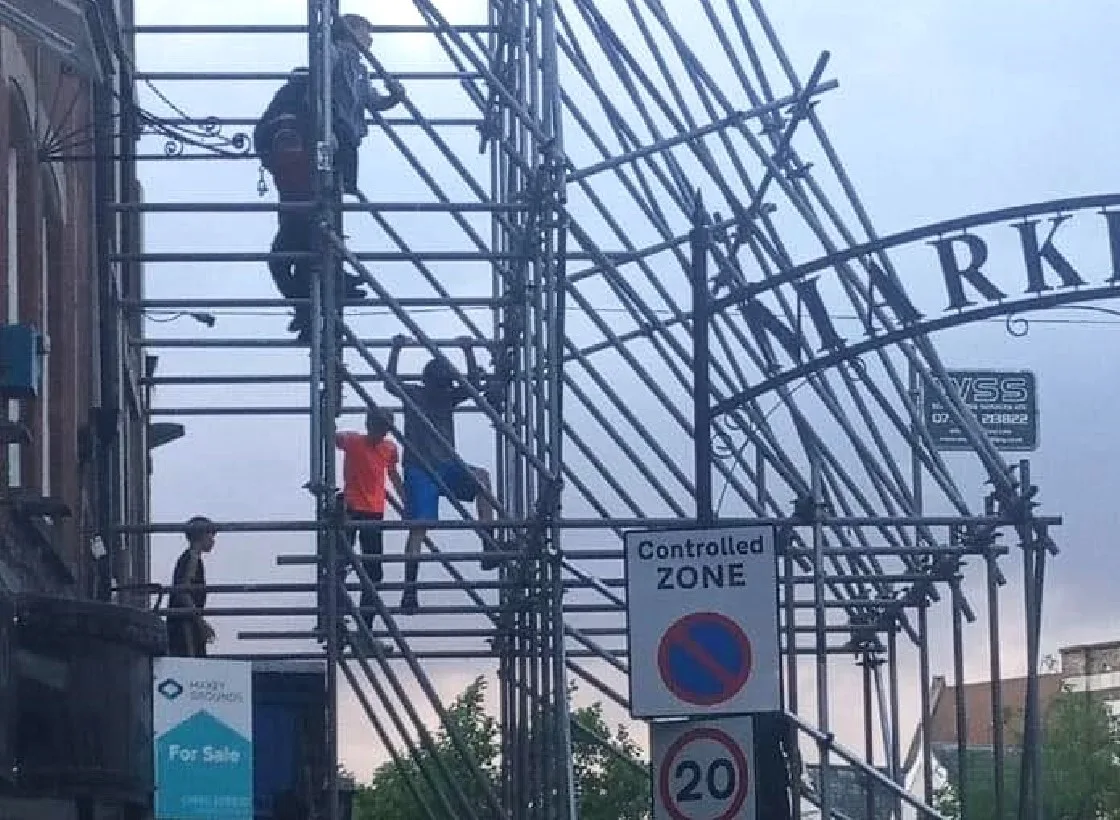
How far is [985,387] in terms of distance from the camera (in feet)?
76.9

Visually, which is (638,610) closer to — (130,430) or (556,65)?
(556,65)

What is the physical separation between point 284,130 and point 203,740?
456cm

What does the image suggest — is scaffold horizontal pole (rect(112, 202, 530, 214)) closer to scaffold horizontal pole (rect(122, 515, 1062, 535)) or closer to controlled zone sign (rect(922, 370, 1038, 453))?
scaffold horizontal pole (rect(122, 515, 1062, 535))

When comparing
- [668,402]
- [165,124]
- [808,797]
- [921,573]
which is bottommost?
[808,797]

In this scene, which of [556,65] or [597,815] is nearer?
[556,65]

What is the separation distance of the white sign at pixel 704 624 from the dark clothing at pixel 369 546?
14.6 feet

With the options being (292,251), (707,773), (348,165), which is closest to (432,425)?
(292,251)

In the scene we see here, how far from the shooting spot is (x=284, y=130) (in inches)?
664

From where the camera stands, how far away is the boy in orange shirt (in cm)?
1661

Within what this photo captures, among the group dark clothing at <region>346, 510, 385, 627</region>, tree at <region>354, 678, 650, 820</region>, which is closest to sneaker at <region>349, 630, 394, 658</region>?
dark clothing at <region>346, 510, 385, 627</region>

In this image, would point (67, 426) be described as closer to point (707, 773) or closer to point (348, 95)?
point (348, 95)

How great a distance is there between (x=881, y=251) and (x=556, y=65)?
2.80m

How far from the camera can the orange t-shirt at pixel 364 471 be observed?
16703mm

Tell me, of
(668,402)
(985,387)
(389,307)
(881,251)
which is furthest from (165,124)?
(985,387)
